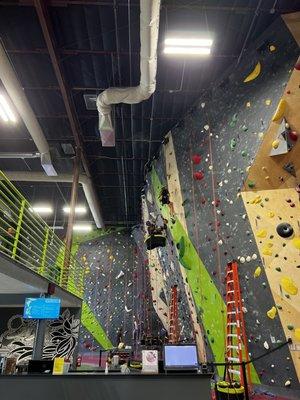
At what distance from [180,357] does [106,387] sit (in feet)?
2.58

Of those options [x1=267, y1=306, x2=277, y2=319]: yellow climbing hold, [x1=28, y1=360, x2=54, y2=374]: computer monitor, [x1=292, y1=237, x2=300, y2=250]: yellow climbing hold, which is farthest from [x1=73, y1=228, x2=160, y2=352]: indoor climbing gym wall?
[x1=28, y1=360, x2=54, y2=374]: computer monitor

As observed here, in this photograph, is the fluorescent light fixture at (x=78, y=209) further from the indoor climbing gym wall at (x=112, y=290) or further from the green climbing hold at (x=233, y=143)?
the green climbing hold at (x=233, y=143)

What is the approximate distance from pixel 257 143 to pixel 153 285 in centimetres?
726

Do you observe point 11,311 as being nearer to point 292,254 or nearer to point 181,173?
point 181,173

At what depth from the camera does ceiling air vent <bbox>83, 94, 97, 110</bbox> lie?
7.00 meters

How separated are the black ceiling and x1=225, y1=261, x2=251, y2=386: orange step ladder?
13.0 ft

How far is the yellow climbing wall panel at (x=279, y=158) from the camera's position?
4.36m

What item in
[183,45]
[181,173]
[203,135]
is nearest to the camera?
[183,45]

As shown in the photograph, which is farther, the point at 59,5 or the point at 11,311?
the point at 11,311

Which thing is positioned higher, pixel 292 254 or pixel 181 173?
pixel 181 173

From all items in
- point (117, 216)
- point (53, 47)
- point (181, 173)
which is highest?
point (117, 216)

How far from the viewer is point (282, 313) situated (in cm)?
432

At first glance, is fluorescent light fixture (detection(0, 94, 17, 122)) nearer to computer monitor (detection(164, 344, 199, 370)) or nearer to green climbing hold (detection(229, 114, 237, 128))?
green climbing hold (detection(229, 114, 237, 128))

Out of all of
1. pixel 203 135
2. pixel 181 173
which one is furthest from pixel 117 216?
pixel 203 135
